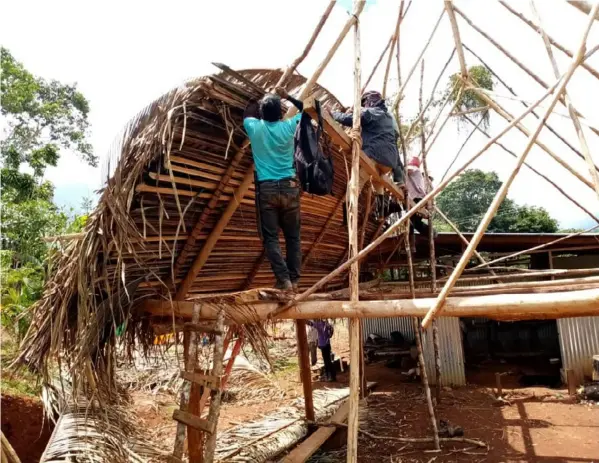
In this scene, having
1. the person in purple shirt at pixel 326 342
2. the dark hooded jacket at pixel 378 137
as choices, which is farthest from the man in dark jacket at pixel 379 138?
the person in purple shirt at pixel 326 342

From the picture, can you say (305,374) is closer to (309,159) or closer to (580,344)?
(309,159)

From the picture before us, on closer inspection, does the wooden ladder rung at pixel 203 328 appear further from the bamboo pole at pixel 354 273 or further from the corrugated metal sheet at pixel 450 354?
the corrugated metal sheet at pixel 450 354

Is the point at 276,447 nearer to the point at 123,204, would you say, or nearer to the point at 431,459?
the point at 431,459

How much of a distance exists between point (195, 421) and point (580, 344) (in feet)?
27.7

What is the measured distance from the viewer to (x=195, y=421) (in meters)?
2.71

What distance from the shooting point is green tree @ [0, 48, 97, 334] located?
8914 millimetres

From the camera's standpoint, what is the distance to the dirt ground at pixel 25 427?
Answer: 6895mm

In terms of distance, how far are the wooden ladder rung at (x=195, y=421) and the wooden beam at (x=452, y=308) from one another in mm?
687

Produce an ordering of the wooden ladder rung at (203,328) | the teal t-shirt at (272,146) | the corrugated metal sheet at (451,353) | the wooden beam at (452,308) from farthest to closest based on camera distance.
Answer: the corrugated metal sheet at (451,353) < the teal t-shirt at (272,146) < the wooden ladder rung at (203,328) < the wooden beam at (452,308)

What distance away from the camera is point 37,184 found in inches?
534

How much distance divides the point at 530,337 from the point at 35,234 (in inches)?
493

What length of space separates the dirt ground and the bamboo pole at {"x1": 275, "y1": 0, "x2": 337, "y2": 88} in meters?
6.31

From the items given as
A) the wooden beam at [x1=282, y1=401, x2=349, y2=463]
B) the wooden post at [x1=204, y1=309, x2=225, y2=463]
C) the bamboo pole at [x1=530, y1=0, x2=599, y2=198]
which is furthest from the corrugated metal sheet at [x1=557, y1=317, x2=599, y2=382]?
the wooden post at [x1=204, y1=309, x2=225, y2=463]

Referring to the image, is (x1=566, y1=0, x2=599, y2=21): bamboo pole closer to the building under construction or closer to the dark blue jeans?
the building under construction
